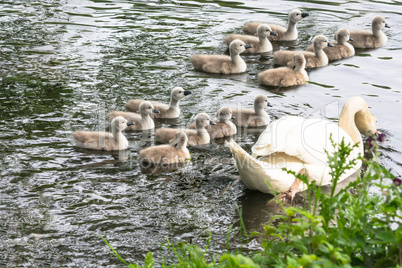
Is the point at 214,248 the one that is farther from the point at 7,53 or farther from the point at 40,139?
the point at 7,53

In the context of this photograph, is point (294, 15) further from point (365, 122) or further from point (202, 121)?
point (202, 121)

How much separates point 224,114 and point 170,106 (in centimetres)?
88

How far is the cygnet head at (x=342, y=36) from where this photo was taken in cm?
1145

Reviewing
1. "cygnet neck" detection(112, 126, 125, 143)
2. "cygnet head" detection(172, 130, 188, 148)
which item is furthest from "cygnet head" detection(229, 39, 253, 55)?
"cygnet neck" detection(112, 126, 125, 143)

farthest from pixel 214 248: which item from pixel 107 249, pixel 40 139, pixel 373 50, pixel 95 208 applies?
pixel 373 50

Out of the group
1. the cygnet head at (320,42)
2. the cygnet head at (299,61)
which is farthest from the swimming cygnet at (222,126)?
the cygnet head at (320,42)

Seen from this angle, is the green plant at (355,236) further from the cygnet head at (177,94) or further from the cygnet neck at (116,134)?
the cygnet head at (177,94)

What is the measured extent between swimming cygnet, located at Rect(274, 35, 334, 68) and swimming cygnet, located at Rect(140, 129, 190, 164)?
158 inches

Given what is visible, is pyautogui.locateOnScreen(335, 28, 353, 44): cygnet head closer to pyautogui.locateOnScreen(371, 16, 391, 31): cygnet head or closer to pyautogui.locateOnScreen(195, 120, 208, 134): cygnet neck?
pyautogui.locateOnScreen(371, 16, 391, 31): cygnet head

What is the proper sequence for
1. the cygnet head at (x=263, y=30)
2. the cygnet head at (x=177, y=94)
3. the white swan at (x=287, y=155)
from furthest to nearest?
the cygnet head at (x=263, y=30) → the cygnet head at (x=177, y=94) → the white swan at (x=287, y=155)

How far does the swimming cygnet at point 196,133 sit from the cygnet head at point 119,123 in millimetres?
418

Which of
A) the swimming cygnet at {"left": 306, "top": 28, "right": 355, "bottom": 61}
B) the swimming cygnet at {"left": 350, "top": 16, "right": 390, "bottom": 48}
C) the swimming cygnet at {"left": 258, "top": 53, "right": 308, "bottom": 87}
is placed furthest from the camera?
the swimming cygnet at {"left": 350, "top": 16, "right": 390, "bottom": 48}

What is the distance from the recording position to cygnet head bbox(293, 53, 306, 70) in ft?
33.0

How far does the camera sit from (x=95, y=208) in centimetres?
593
